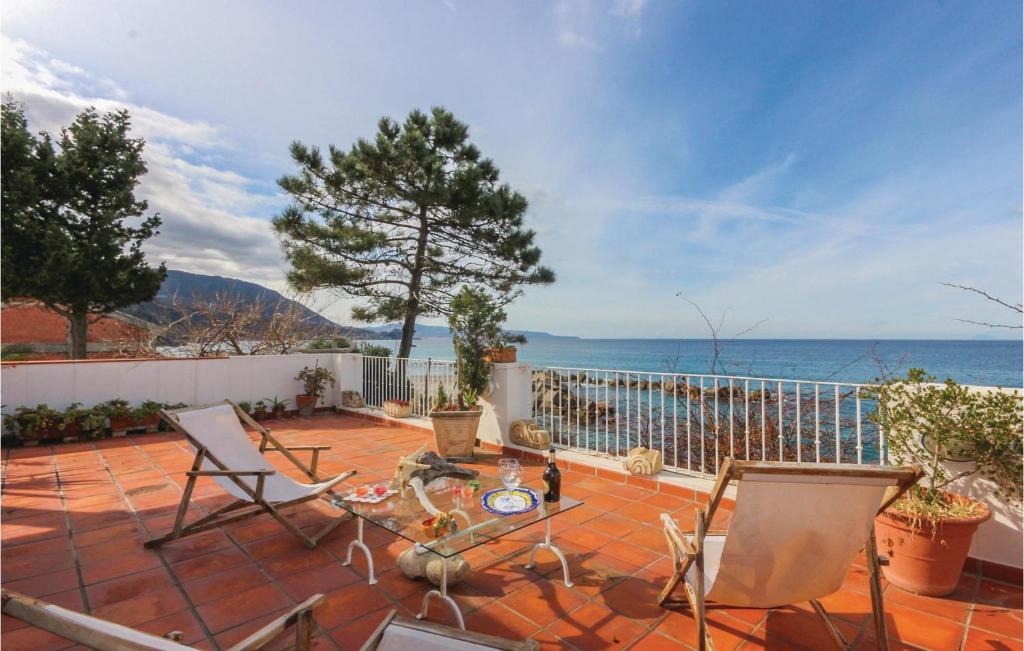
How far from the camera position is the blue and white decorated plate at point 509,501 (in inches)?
95.7

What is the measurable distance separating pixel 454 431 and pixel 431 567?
247cm

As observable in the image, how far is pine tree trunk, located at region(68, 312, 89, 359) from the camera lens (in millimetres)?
11930

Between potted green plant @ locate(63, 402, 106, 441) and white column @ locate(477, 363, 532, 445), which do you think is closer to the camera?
white column @ locate(477, 363, 532, 445)

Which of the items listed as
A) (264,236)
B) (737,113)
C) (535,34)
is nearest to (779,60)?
(737,113)

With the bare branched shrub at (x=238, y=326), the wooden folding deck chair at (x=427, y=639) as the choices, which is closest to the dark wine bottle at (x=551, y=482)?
the wooden folding deck chair at (x=427, y=639)

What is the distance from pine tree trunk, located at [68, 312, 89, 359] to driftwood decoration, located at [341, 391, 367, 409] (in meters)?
9.41

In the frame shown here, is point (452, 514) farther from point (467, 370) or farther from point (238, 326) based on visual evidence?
point (238, 326)

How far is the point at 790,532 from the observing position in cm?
169

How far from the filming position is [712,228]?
52.3 ft

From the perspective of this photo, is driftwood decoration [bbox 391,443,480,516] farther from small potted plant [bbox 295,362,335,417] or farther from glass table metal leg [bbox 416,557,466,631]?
small potted plant [bbox 295,362,335,417]

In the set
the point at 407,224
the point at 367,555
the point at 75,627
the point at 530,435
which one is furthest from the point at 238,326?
the point at 75,627

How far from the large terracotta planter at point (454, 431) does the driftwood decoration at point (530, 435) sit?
18.6 inches

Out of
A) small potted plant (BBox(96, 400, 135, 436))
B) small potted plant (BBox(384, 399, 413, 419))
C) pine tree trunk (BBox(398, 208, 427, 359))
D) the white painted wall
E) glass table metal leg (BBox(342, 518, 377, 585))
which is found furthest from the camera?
pine tree trunk (BBox(398, 208, 427, 359))

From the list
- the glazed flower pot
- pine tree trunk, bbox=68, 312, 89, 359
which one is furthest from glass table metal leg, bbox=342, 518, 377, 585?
pine tree trunk, bbox=68, 312, 89, 359
